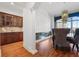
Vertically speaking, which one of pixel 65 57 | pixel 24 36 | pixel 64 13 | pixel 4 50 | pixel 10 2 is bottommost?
pixel 65 57

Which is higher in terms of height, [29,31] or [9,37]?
[29,31]

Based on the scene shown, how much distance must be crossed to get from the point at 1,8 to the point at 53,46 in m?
1.23

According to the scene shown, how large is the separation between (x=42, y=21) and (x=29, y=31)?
12.7 inches

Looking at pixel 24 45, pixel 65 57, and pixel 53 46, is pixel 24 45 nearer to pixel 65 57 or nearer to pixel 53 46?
pixel 53 46

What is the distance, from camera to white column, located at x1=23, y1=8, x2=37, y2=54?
2.41 metres

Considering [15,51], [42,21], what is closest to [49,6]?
[42,21]

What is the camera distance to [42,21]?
246 centimetres

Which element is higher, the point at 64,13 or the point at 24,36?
the point at 64,13

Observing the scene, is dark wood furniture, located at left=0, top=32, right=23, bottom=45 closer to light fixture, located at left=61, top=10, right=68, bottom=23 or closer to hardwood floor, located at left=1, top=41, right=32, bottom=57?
hardwood floor, located at left=1, top=41, right=32, bottom=57

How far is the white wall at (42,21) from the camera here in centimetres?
241

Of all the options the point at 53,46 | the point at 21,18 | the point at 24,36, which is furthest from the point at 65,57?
the point at 21,18

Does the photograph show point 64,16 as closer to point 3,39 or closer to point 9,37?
point 9,37

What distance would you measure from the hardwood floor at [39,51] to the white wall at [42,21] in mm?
236

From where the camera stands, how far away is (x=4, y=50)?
2367 millimetres
